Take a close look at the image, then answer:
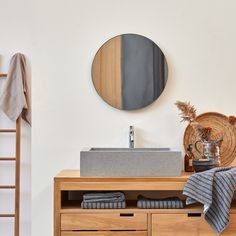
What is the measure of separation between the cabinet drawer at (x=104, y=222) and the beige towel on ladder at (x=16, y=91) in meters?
0.84

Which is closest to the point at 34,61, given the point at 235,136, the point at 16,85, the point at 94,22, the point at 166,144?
the point at 16,85

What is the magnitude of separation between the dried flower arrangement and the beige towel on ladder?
1112 millimetres

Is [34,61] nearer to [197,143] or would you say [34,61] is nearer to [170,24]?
[170,24]

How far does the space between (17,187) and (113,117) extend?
0.88 meters

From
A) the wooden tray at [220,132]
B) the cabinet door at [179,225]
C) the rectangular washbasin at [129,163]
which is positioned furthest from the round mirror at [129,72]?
the cabinet door at [179,225]

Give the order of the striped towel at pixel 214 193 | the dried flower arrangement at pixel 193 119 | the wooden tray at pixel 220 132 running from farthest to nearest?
the wooden tray at pixel 220 132, the dried flower arrangement at pixel 193 119, the striped towel at pixel 214 193

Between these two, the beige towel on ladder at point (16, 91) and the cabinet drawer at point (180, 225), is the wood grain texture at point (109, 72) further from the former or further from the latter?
the cabinet drawer at point (180, 225)

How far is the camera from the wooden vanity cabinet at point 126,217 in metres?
2.18

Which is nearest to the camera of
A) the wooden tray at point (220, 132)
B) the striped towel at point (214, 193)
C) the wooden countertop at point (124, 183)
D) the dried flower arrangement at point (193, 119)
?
the striped towel at point (214, 193)

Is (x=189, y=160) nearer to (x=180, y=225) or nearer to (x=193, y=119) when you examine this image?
(x=193, y=119)

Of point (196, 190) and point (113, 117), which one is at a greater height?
point (113, 117)

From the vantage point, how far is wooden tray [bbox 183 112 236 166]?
2.53 m

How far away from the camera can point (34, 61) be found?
2605mm

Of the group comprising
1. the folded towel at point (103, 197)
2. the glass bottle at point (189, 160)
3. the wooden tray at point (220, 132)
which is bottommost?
the folded towel at point (103, 197)
